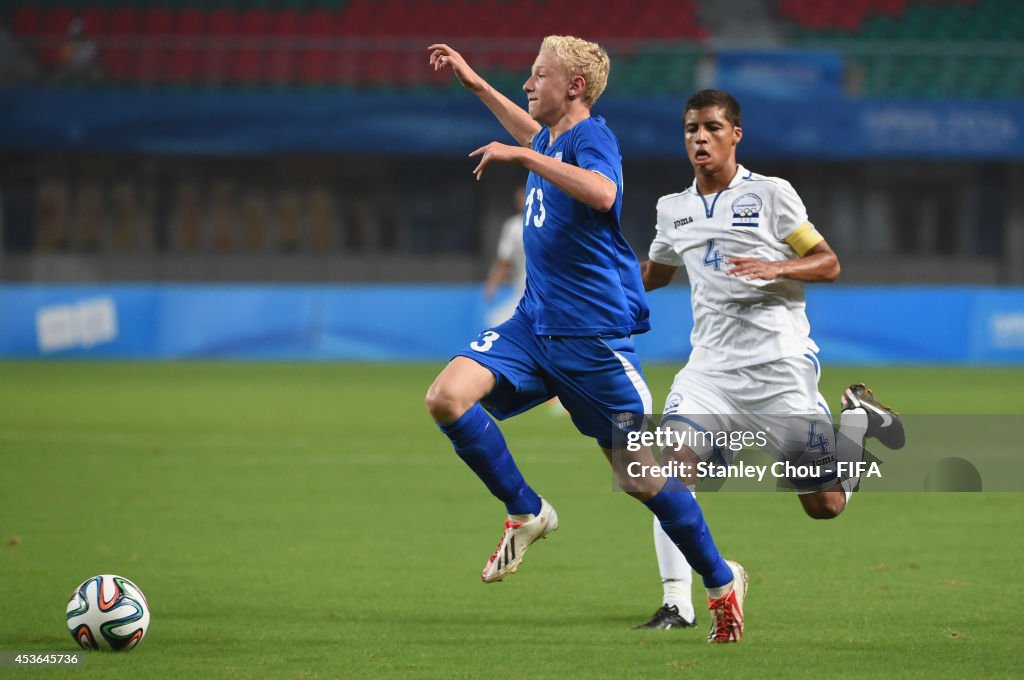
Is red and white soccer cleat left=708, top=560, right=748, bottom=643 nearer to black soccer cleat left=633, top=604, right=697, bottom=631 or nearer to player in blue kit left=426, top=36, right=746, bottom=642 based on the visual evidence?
player in blue kit left=426, top=36, right=746, bottom=642

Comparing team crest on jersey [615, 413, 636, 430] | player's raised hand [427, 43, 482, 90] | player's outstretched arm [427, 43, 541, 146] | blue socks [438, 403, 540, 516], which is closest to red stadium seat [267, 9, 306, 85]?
player's outstretched arm [427, 43, 541, 146]

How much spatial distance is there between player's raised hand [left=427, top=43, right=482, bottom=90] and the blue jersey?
0.58 m

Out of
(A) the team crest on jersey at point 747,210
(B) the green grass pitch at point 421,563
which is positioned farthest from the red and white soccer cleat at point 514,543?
(A) the team crest on jersey at point 747,210

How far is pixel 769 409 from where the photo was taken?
6.49 m

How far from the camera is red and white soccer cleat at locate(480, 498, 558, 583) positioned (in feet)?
19.5

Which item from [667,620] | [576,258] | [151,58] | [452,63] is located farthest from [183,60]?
[667,620]

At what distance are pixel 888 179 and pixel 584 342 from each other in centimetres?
2321

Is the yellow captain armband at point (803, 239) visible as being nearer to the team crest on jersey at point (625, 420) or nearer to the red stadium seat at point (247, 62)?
the team crest on jersey at point (625, 420)

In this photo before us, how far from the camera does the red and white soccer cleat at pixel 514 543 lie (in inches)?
234

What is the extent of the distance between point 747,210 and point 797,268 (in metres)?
0.46

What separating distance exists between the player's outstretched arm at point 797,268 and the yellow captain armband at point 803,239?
2 centimetres

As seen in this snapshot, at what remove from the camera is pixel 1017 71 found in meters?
25.6

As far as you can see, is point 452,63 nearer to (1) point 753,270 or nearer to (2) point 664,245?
(2) point 664,245

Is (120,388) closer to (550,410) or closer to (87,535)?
(550,410)
